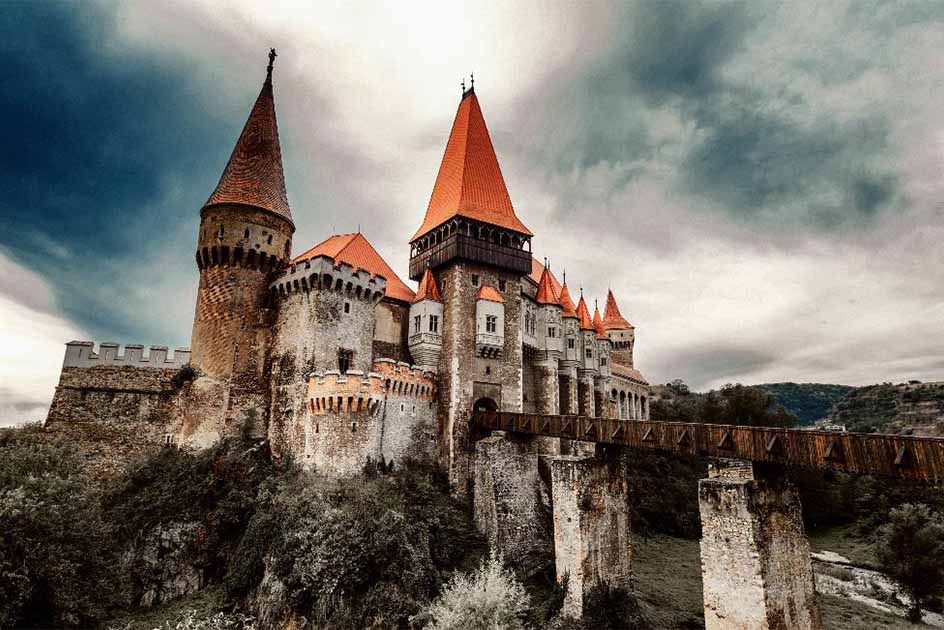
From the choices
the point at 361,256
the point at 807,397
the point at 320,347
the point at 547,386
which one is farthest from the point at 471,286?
the point at 807,397

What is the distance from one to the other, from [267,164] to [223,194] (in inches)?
103

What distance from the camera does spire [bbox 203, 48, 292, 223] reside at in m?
22.8

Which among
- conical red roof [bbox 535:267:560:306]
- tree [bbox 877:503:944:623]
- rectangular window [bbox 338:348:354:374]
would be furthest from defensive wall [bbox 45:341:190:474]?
tree [bbox 877:503:944:623]

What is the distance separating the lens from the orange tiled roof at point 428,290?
25031 mm

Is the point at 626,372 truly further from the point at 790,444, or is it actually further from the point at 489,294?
the point at 790,444

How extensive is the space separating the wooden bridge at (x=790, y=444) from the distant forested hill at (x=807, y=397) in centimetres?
12336

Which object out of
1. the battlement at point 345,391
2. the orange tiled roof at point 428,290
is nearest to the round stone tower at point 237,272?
the battlement at point 345,391

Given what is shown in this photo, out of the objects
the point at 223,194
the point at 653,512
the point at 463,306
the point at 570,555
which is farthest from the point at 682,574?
the point at 223,194

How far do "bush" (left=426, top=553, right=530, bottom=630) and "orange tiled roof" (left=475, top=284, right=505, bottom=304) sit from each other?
42.3ft

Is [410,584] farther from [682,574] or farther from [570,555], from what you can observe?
[682,574]

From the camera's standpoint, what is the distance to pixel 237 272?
22.5 meters

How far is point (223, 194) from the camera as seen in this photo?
22.7 m

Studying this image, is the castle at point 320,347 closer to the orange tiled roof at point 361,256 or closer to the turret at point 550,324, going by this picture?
the orange tiled roof at point 361,256

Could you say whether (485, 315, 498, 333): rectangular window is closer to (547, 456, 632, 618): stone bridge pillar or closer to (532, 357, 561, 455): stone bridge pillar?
(532, 357, 561, 455): stone bridge pillar
